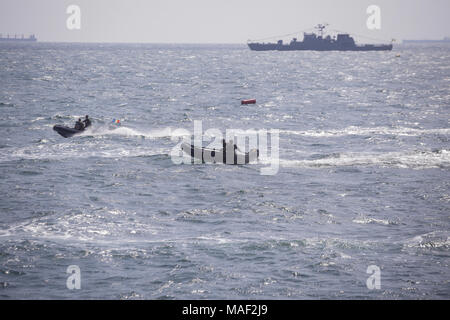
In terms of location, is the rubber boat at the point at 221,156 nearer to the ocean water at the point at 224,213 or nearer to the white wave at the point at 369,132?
the ocean water at the point at 224,213

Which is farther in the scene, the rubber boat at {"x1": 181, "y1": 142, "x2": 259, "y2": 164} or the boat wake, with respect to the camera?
the rubber boat at {"x1": 181, "y1": 142, "x2": 259, "y2": 164}

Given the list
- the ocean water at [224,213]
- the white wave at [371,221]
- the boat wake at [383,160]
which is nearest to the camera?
the ocean water at [224,213]

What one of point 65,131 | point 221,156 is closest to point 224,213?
point 221,156

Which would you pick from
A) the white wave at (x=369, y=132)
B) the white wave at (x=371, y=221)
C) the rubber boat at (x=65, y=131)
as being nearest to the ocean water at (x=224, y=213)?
the white wave at (x=371, y=221)

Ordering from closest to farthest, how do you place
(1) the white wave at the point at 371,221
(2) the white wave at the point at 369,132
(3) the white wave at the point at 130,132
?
(1) the white wave at the point at 371,221
(3) the white wave at the point at 130,132
(2) the white wave at the point at 369,132

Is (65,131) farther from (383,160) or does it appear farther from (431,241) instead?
(431,241)

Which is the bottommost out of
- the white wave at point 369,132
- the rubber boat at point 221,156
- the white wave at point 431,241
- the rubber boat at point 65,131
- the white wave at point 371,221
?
the white wave at point 431,241

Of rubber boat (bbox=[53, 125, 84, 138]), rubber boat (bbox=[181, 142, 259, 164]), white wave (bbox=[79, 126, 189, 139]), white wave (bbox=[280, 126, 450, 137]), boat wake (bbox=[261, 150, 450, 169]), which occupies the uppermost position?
rubber boat (bbox=[53, 125, 84, 138])

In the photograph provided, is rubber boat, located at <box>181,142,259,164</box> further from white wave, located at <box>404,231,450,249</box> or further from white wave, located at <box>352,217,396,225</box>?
white wave, located at <box>404,231,450,249</box>

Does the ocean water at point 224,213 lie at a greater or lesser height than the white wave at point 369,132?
lesser

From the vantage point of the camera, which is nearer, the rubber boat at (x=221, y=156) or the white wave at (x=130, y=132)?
the rubber boat at (x=221, y=156)

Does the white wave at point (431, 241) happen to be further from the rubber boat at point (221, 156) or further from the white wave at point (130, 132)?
the white wave at point (130, 132)

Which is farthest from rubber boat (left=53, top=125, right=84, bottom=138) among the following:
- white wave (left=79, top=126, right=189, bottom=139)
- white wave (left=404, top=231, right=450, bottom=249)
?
white wave (left=404, top=231, right=450, bottom=249)
